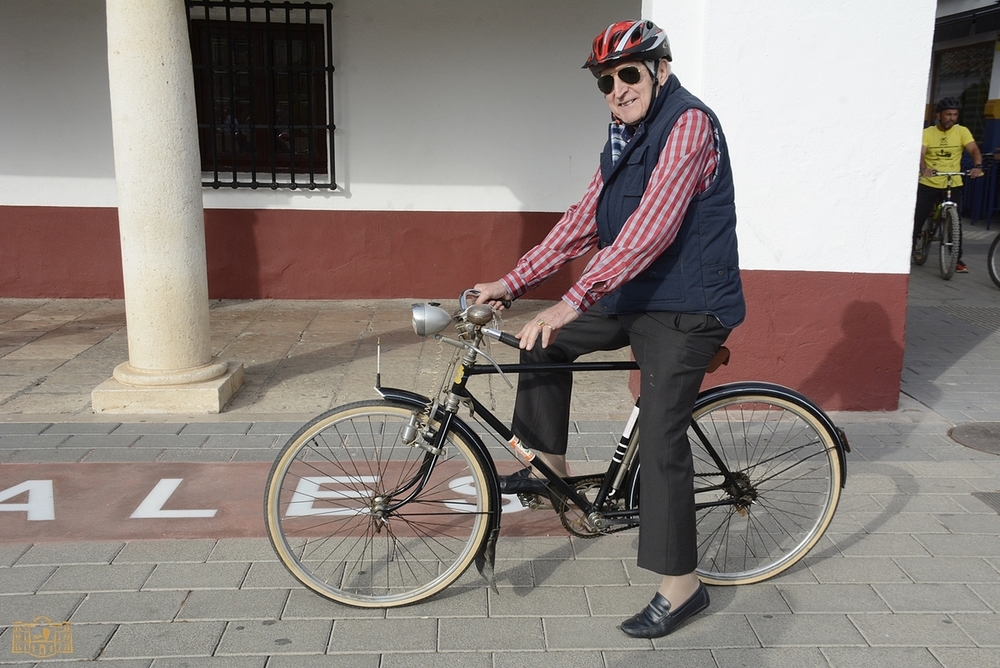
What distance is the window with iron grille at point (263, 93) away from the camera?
7914 millimetres

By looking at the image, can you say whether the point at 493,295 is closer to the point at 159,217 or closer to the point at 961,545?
the point at 961,545

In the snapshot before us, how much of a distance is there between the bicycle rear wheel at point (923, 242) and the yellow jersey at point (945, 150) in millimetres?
621

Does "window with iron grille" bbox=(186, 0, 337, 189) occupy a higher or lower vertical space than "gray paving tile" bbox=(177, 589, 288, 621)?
higher

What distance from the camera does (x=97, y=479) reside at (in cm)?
444

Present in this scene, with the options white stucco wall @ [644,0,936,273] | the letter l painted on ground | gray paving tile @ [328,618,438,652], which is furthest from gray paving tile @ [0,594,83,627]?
white stucco wall @ [644,0,936,273]

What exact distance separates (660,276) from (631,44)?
0.74 meters

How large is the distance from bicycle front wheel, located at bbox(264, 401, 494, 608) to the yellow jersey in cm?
806

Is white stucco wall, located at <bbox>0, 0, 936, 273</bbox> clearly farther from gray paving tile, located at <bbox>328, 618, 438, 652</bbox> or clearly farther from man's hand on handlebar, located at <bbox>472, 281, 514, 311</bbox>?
gray paving tile, located at <bbox>328, 618, 438, 652</bbox>

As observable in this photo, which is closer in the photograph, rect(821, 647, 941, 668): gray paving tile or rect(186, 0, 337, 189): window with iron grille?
rect(821, 647, 941, 668): gray paving tile

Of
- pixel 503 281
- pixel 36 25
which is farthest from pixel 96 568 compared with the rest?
pixel 36 25

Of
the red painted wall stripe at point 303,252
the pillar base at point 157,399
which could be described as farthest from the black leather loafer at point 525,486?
the red painted wall stripe at point 303,252

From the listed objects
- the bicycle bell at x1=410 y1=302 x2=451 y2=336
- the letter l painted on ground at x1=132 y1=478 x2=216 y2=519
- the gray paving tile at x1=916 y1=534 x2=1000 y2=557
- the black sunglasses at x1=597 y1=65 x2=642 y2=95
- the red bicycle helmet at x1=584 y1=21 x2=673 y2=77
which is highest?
the red bicycle helmet at x1=584 y1=21 x2=673 y2=77

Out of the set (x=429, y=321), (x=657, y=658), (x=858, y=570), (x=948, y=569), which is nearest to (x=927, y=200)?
(x=948, y=569)

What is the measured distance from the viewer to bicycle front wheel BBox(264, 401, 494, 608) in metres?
3.20
